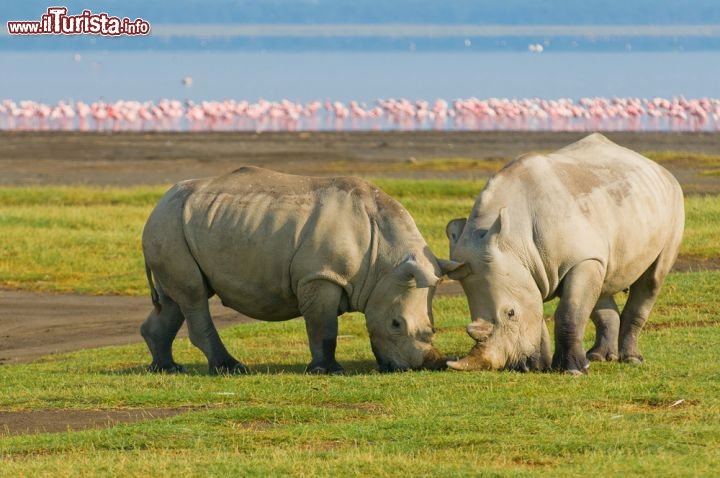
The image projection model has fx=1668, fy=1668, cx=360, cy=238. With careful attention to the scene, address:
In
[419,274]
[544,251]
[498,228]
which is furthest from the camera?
[419,274]

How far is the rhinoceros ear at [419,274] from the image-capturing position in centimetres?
1481

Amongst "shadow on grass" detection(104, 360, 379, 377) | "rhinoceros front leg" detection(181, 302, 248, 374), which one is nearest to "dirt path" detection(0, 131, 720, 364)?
"shadow on grass" detection(104, 360, 379, 377)

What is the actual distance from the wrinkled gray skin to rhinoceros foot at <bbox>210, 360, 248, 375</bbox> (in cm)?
1

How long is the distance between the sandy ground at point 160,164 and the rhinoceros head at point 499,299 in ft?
9.25

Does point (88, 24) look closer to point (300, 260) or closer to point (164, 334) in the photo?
point (164, 334)

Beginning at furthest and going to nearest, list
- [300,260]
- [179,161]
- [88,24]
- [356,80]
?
[356,80]
[179,161]
[88,24]
[300,260]

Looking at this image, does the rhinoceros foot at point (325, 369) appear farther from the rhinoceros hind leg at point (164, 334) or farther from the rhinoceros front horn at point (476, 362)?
the rhinoceros hind leg at point (164, 334)

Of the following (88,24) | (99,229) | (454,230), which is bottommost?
(99,229)

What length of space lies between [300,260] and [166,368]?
1.95 metres

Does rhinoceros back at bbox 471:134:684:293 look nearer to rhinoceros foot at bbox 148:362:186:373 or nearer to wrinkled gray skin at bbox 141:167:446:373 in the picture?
wrinkled gray skin at bbox 141:167:446:373

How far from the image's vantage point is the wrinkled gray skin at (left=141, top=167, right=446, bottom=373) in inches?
595

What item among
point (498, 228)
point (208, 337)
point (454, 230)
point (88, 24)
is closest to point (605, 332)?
point (454, 230)

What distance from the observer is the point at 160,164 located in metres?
51.2

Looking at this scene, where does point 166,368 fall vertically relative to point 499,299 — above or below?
below
